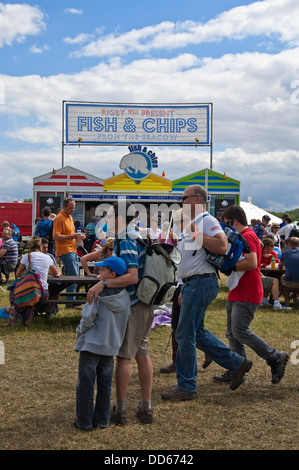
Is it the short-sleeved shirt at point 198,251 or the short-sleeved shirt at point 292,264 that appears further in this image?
the short-sleeved shirt at point 292,264

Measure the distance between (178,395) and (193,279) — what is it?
1.07 metres

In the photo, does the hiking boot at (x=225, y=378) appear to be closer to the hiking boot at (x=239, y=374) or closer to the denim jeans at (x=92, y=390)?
the hiking boot at (x=239, y=374)

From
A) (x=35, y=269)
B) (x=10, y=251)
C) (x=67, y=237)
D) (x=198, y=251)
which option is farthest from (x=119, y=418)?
(x=10, y=251)

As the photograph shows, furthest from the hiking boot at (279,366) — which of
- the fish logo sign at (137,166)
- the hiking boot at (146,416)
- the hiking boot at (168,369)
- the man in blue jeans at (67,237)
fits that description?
the fish logo sign at (137,166)

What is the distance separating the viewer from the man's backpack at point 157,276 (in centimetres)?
358

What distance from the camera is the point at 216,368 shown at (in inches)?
213

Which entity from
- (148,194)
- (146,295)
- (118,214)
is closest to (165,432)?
(146,295)

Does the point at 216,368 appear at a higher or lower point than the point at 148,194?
lower

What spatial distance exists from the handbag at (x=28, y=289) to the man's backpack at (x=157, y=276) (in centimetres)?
392

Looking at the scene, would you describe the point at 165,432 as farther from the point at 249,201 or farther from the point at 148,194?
the point at 249,201

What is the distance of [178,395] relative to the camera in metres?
4.34

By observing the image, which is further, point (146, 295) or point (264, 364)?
point (264, 364)
